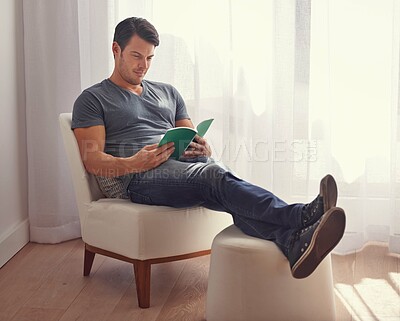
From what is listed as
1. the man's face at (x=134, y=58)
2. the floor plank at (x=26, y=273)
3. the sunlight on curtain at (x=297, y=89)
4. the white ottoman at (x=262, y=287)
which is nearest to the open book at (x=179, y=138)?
the man's face at (x=134, y=58)

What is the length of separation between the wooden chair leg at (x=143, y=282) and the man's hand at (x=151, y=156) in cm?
37

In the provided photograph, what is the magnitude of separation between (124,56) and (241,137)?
745mm

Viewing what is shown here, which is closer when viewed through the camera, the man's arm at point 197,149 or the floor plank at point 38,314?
the floor plank at point 38,314

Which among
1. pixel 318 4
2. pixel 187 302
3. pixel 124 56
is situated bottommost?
pixel 187 302

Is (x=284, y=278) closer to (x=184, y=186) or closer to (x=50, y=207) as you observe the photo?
(x=184, y=186)

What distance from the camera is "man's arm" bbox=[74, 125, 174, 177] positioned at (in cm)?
304

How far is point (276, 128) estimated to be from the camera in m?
3.62

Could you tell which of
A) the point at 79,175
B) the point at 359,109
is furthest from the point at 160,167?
the point at 359,109

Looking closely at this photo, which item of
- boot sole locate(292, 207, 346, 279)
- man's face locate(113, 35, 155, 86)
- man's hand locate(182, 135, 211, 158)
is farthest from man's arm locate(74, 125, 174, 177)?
boot sole locate(292, 207, 346, 279)

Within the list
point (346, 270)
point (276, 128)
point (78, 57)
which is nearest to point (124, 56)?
point (78, 57)

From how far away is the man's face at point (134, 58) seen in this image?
10.5 feet

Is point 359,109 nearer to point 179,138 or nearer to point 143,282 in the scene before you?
point 179,138

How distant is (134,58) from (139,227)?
72 cm

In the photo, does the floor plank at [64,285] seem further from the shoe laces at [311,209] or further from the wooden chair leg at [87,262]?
the shoe laces at [311,209]
